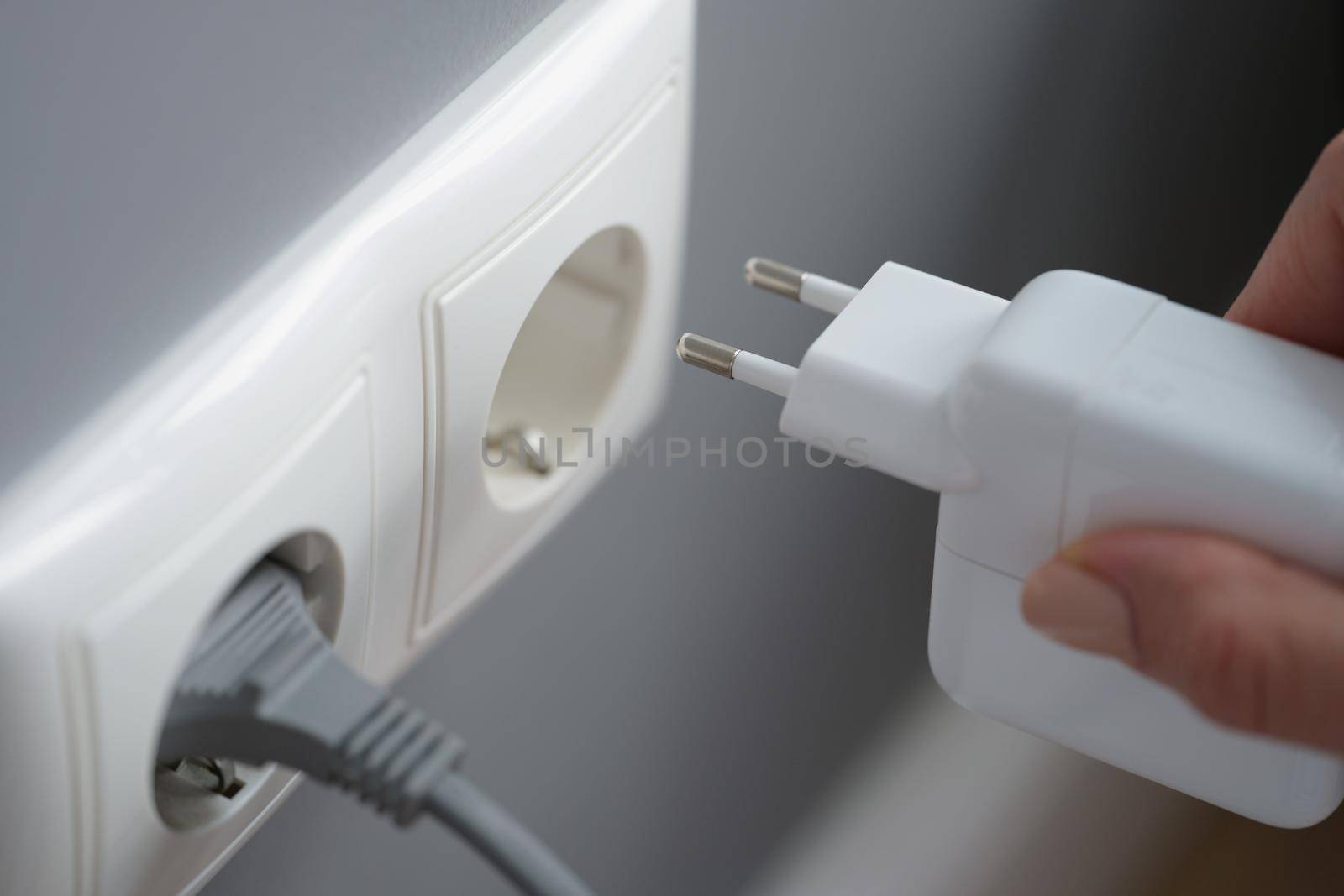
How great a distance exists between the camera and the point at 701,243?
1.12 feet

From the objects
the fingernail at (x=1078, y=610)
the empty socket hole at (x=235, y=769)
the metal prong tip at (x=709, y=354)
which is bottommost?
the empty socket hole at (x=235, y=769)

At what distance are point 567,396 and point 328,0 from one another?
0.42 ft

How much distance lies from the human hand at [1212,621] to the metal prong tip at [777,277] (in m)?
0.08

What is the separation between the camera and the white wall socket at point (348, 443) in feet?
0.59

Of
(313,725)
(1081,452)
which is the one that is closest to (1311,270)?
(1081,452)

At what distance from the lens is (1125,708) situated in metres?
0.25

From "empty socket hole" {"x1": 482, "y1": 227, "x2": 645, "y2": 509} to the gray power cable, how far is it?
0.08m

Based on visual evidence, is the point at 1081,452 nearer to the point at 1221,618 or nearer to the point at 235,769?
the point at 1221,618

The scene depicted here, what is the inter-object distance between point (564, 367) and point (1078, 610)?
14 cm

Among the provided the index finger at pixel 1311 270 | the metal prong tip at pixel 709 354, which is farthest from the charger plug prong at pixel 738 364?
the index finger at pixel 1311 270

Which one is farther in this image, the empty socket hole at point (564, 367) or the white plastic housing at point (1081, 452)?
the empty socket hole at point (564, 367)

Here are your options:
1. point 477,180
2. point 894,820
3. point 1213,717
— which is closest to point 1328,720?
point 1213,717

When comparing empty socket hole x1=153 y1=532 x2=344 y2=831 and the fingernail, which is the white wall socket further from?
the fingernail

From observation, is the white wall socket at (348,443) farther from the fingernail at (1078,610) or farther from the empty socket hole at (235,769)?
the fingernail at (1078,610)
